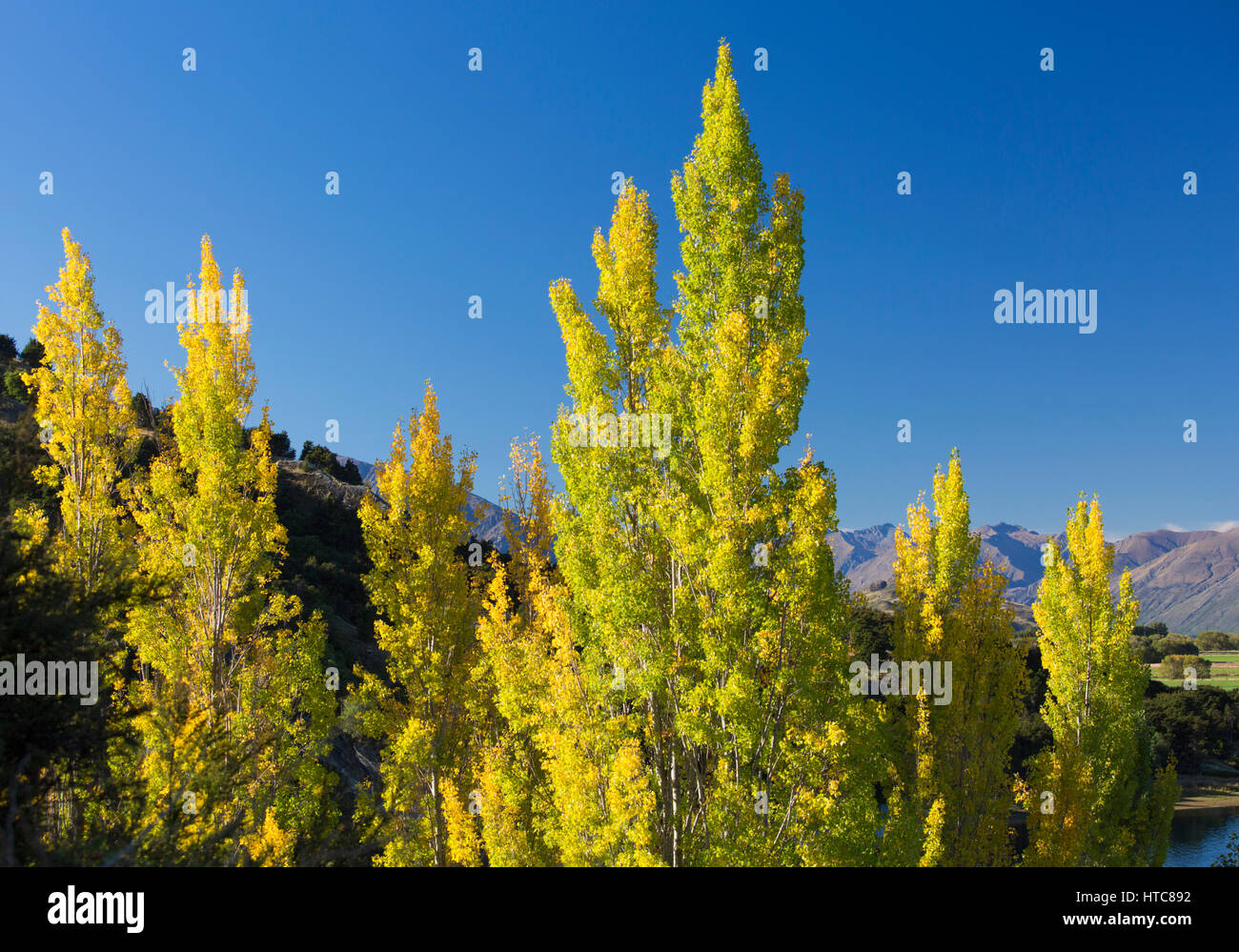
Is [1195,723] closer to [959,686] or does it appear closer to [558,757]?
[959,686]

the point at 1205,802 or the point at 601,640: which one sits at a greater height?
the point at 601,640

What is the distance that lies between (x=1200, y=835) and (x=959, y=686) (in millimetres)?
47389

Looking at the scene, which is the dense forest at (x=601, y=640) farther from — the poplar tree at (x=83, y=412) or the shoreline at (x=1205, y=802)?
the shoreline at (x=1205, y=802)

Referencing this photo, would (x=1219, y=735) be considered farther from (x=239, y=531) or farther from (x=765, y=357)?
(x=239, y=531)

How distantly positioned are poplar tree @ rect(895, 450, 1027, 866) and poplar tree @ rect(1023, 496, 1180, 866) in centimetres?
218

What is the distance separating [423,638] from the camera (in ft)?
64.5

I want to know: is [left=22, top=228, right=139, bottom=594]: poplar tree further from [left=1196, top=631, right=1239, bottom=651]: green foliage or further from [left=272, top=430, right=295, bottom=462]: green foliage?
[left=1196, top=631, right=1239, bottom=651]: green foliage

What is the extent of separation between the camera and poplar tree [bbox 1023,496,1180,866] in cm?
2141

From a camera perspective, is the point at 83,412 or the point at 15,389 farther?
the point at 15,389

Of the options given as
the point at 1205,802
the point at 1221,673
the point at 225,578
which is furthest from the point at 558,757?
the point at 1221,673

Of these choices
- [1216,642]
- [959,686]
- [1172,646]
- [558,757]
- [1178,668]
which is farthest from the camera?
[1216,642]

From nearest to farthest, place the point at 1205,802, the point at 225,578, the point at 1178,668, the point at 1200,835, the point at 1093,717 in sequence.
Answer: the point at 225,578, the point at 1093,717, the point at 1200,835, the point at 1205,802, the point at 1178,668
